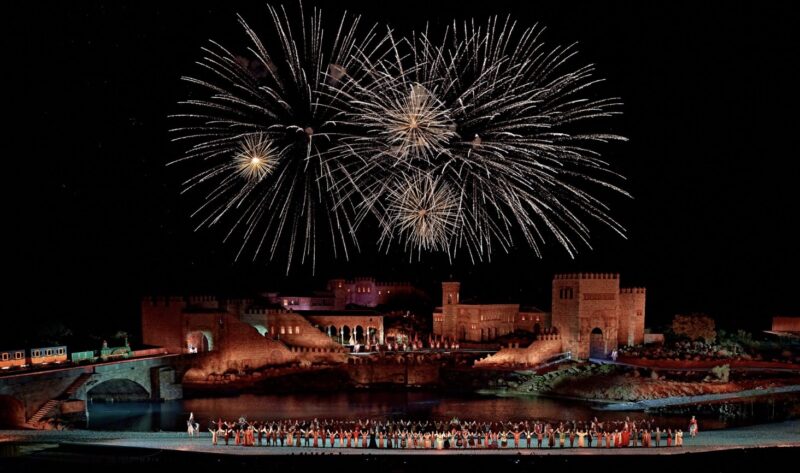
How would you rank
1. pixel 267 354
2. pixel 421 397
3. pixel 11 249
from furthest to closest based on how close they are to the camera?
pixel 11 249, pixel 267 354, pixel 421 397

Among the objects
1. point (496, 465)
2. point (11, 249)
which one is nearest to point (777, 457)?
point (496, 465)

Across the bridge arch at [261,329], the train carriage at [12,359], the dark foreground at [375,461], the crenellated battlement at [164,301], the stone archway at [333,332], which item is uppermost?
the crenellated battlement at [164,301]

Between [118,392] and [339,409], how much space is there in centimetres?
1225

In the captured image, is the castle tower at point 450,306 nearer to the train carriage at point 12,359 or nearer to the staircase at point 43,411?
the train carriage at point 12,359

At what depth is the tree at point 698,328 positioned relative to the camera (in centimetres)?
4825

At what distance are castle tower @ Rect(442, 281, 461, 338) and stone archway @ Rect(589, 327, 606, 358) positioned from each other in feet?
30.9

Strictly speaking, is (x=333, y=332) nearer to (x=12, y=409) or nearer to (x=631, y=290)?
(x=631, y=290)

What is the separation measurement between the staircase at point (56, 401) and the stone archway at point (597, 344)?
27856 mm

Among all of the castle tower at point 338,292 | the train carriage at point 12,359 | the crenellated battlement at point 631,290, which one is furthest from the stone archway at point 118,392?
the crenellated battlement at point 631,290

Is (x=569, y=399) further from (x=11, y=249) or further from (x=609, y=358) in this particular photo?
(x=11, y=249)

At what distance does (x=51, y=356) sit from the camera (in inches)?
1422

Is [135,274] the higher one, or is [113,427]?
[135,274]

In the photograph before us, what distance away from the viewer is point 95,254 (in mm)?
54969

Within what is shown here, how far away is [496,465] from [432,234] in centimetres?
1062
